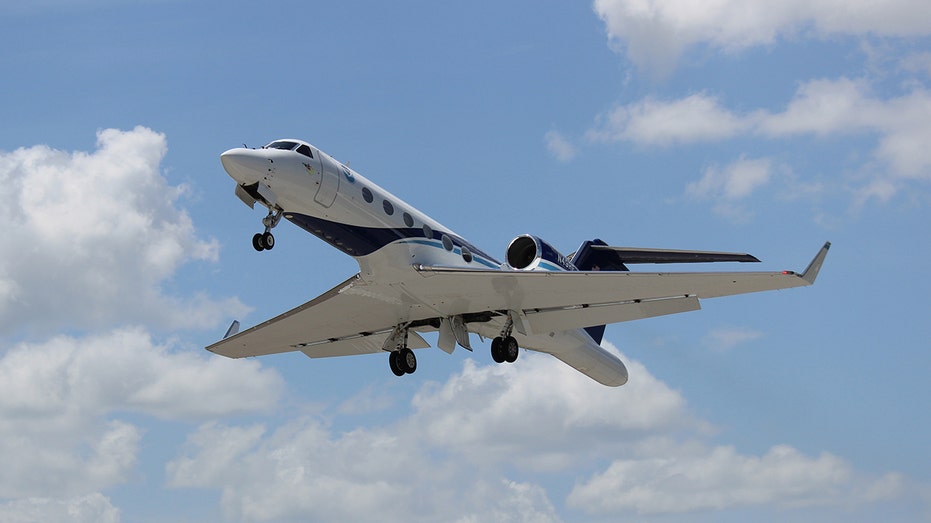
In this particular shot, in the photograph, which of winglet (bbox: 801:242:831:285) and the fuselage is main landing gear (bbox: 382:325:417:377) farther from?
winglet (bbox: 801:242:831:285)

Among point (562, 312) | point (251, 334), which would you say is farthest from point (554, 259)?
point (251, 334)

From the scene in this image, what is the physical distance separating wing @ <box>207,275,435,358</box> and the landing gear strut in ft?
6.97

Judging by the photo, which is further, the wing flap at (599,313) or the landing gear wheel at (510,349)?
the landing gear wheel at (510,349)

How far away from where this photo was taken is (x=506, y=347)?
28828mm

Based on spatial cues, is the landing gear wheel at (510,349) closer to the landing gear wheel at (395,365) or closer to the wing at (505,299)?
the wing at (505,299)

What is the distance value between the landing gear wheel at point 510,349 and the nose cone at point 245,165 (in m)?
8.28

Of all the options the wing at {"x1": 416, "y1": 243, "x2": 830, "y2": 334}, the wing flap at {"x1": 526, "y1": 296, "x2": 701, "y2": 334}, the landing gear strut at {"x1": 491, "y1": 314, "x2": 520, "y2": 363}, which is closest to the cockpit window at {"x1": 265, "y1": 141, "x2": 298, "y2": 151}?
the wing at {"x1": 416, "y1": 243, "x2": 830, "y2": 334}

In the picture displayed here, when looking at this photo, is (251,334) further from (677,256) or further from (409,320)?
(677,256)

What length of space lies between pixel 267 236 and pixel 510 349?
751 cm

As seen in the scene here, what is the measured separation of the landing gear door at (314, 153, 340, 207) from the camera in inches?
985

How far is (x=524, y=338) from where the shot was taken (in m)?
30.8

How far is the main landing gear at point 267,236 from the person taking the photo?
24625 mm

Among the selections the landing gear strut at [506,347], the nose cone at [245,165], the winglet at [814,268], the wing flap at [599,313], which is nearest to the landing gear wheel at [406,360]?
the landing gear strut at [506,347]

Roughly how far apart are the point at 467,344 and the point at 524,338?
2.36 metres
